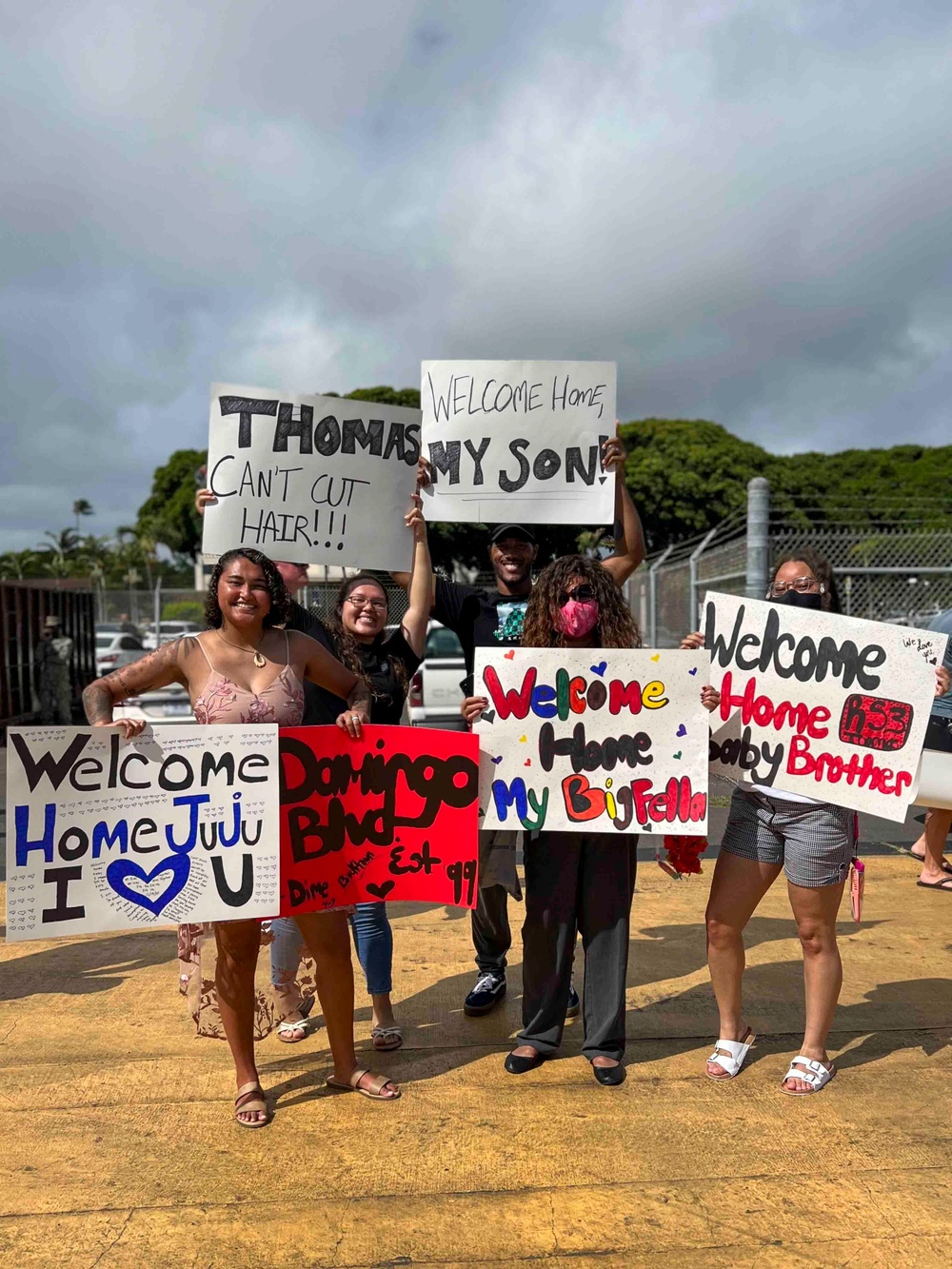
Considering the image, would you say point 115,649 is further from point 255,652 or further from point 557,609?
point 557,609

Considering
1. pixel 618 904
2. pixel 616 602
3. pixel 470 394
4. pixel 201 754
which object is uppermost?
pixel 470 394

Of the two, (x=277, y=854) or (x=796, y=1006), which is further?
(x=796, y=1006)

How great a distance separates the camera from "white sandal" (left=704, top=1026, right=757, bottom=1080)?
362 cm

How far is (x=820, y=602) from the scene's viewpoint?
3744 mm

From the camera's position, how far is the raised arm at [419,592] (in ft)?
13.0

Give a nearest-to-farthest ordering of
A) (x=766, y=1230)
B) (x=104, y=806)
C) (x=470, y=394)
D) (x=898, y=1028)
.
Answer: (x=766, y=1230), (x=104, y=806), (x=898, y=1028), (x=470, y=394)

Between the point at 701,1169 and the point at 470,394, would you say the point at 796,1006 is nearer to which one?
the point at 701,1169

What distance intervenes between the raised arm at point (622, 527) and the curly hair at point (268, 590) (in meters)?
1.24

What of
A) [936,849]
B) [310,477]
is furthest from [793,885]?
[936,849]

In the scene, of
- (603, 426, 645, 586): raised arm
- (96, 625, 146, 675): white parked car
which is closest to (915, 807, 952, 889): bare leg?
(603, 426, 645, 586): raised arm

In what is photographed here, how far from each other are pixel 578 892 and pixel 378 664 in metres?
1.11

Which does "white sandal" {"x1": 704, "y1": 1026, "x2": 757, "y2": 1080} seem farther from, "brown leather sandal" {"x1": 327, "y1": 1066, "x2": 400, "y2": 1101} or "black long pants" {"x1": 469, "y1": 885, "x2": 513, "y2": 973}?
"brown leather sandal" {"x1": 327, "y1": 1066, "x2": 400, "y2": 1101}

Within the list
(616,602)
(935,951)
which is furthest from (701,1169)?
(935,951)

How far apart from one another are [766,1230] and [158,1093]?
6.50 ft
